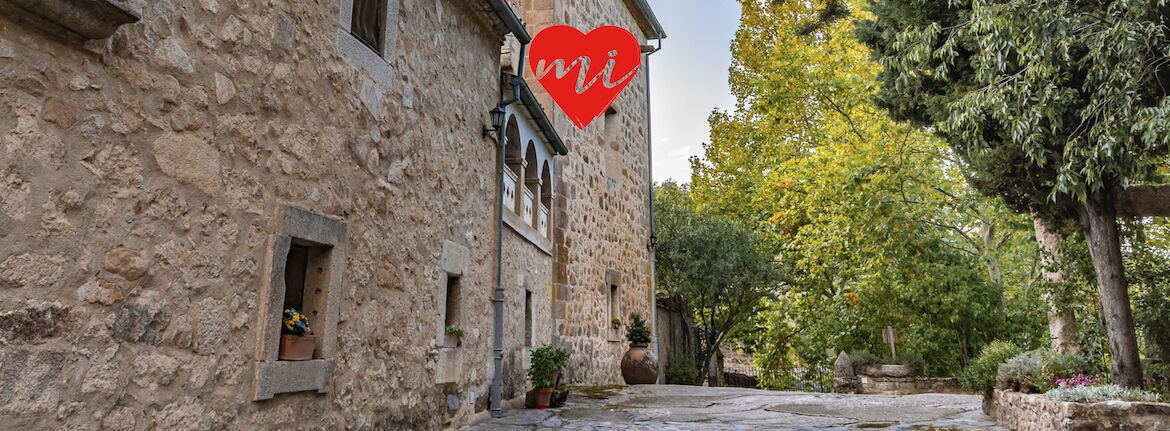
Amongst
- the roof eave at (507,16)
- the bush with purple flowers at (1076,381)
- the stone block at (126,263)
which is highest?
the roof eave at (507,16)

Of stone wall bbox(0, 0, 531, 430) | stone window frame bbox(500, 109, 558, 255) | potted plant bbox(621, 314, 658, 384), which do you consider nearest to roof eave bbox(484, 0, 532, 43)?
stone window frame bbox(500, 109, 558, 255)

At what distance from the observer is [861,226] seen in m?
13.5

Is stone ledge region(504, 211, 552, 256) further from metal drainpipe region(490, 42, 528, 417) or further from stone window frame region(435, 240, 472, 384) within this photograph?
stone window frame region(435, 240, 472, 384)

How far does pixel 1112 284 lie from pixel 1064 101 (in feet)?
5.86

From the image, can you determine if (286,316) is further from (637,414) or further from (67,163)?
(637,414)

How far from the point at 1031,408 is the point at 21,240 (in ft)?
21.7

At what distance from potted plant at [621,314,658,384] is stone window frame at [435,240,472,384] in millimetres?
6253

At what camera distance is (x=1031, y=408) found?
5.77 meters

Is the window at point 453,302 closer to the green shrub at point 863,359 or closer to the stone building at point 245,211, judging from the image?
the stone building at point 245,211

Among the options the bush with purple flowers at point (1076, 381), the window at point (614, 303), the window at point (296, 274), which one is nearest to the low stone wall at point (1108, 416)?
the bush with purple flowers at point (1076, 381)

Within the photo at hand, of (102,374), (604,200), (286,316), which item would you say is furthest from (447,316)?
(604,200)

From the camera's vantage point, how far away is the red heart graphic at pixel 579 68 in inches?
440

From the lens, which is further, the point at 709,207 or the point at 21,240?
the point at 709,207

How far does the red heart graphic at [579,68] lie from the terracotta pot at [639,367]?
12.8ft
